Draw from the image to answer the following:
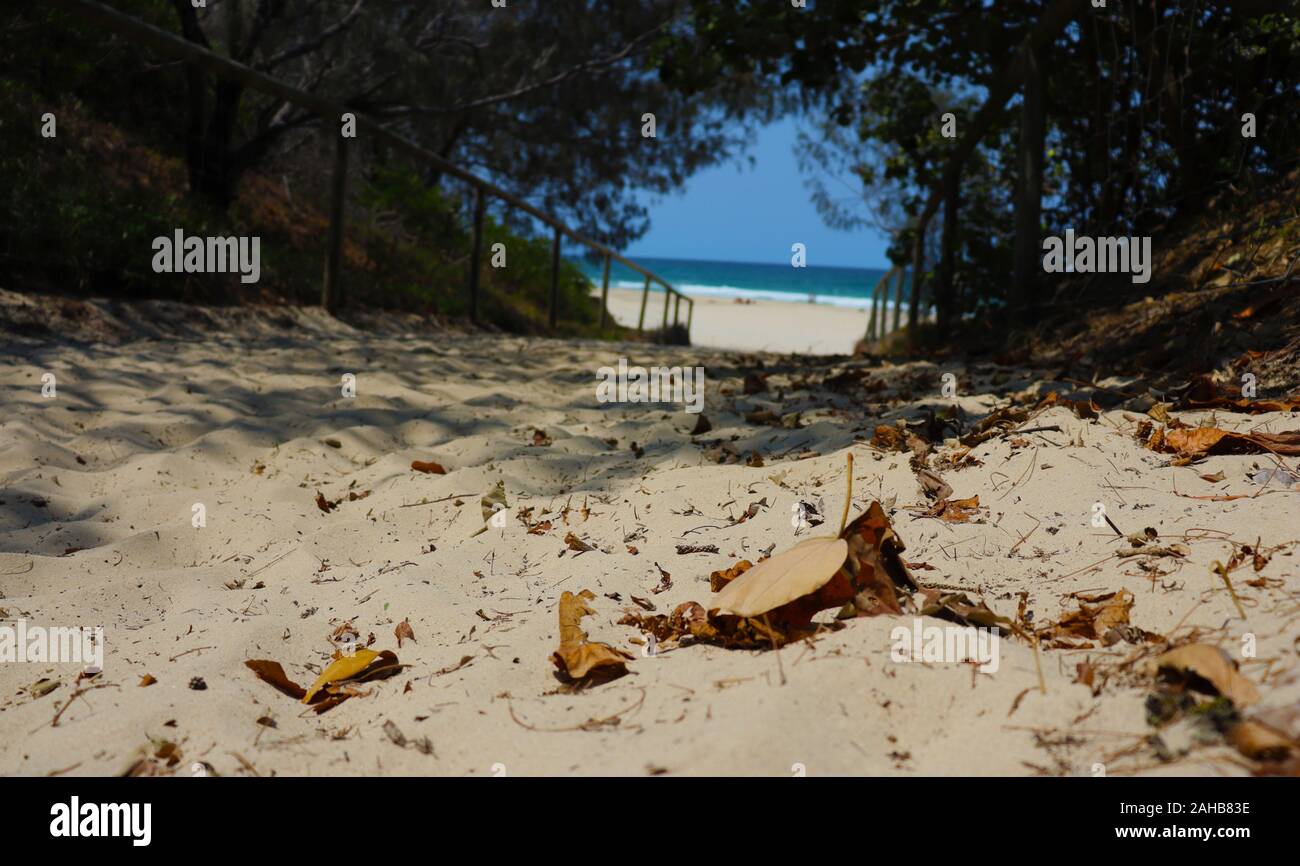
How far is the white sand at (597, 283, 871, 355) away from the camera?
2103 cm

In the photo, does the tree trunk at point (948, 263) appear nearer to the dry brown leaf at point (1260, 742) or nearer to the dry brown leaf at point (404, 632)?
the dry brown leaf at point (404, 632)

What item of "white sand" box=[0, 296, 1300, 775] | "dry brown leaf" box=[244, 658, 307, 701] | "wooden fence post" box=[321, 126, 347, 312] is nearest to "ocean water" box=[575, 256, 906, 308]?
"wooden fence post" box=[321, 126, 347, 312]

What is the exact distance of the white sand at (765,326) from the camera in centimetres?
2103

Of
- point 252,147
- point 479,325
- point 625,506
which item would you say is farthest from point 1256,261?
point 252,147

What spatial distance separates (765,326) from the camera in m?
27.8

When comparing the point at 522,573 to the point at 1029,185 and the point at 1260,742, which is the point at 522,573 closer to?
the point at 1260,742

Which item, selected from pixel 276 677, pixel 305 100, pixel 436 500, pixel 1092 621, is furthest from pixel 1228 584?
pixel 305 100

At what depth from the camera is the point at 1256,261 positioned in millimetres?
3643

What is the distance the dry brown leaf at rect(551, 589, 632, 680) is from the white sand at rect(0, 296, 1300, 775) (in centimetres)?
4

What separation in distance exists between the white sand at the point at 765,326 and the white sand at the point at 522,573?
41.8ft

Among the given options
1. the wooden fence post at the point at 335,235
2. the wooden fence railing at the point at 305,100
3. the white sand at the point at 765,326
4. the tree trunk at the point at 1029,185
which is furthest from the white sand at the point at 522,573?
the white sand at the point at 765,326

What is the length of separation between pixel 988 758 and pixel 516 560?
4.54 ft

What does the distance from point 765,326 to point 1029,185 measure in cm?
2282

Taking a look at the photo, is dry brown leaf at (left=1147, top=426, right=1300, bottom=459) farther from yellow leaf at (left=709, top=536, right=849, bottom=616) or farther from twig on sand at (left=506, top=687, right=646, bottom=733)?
twig on sand at (left=506, top=687, right=646, bottom=733)
